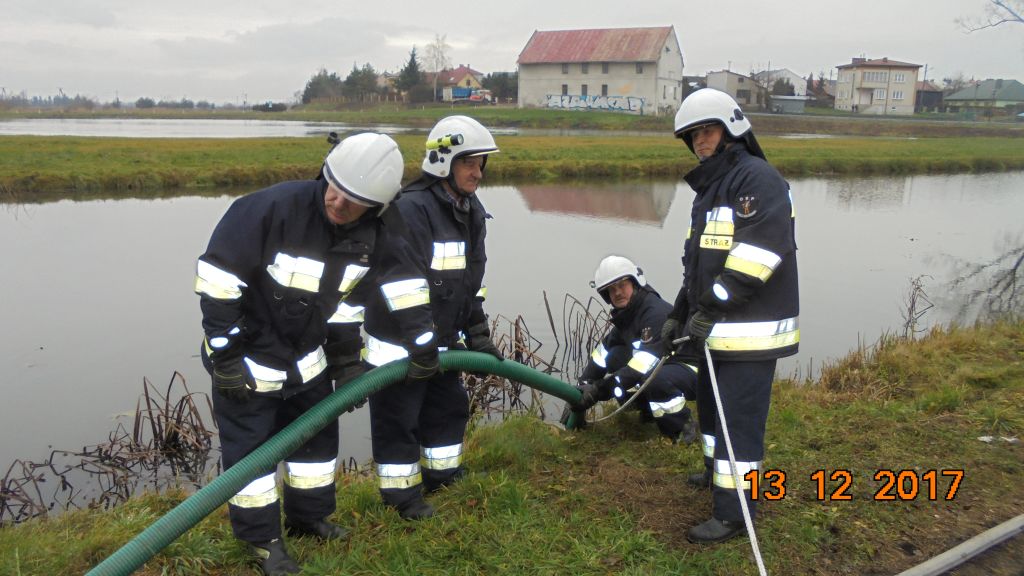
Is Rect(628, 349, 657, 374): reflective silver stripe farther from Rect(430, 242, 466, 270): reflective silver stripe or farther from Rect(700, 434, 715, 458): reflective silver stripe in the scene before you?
Rect(430, 242, 466, 270): reflective silver stripe

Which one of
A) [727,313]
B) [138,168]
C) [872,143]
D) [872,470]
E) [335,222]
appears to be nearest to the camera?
[335,222]

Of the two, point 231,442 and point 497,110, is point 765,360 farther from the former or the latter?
point 497,110

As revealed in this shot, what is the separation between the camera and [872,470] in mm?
4398

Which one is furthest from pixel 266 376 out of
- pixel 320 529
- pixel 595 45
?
pixel 595 45

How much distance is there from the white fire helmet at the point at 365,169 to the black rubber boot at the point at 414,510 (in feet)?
5.65

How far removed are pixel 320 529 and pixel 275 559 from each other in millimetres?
376

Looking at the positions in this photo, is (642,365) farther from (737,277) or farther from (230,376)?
(230,376)

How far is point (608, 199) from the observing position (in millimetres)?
18734

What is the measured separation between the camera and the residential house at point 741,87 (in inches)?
2756

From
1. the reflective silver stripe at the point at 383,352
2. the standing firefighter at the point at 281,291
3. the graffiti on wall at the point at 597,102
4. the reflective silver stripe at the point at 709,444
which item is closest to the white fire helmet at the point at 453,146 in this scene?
the standing firefighter at the point at 281,291

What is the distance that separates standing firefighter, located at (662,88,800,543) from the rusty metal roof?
182 ft

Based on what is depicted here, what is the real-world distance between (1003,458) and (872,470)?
2.95 ft

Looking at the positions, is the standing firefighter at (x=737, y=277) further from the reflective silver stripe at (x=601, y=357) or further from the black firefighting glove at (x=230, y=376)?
the black firefighting glove at (x=230, y=376)

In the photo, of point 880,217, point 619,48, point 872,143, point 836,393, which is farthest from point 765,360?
point 619,48
